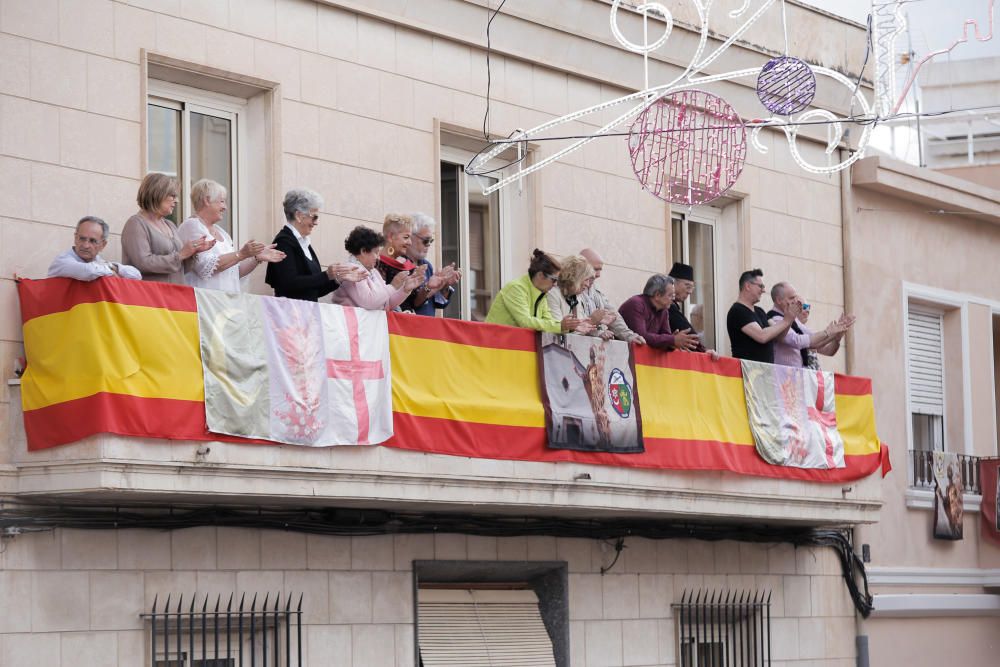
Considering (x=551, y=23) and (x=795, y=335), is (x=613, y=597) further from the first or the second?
(x=551, y=23)

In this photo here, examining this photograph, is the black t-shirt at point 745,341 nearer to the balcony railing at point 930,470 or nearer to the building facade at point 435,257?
the building facade at point 435,257

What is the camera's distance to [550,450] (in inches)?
569

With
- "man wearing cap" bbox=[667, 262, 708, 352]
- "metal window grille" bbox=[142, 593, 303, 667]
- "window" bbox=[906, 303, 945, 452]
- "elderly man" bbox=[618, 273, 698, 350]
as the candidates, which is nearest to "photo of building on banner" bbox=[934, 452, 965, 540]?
"window" bbox=[906, 303, 945, 452]

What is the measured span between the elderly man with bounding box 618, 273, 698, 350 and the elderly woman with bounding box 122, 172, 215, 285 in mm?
4969

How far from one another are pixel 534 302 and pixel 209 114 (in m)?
3.17

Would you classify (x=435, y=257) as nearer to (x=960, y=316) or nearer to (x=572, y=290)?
(x=572, y=290)

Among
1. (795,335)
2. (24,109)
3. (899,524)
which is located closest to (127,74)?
(24,109)

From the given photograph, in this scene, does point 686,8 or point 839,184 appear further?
point 839,184

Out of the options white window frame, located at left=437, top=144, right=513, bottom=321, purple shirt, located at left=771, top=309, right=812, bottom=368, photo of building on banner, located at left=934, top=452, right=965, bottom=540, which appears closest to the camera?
white window frame, located at left=437, top=144, right=513, bottom=321

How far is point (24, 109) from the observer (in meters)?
12.4

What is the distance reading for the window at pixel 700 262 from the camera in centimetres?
1884

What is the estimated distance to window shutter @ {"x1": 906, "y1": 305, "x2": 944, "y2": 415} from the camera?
21.6 meters

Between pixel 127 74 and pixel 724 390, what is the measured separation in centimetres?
651

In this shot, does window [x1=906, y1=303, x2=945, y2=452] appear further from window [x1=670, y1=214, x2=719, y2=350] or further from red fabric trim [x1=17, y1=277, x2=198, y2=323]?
red fabric trim [x1=17, y1=277, x2=198, y2=323]
